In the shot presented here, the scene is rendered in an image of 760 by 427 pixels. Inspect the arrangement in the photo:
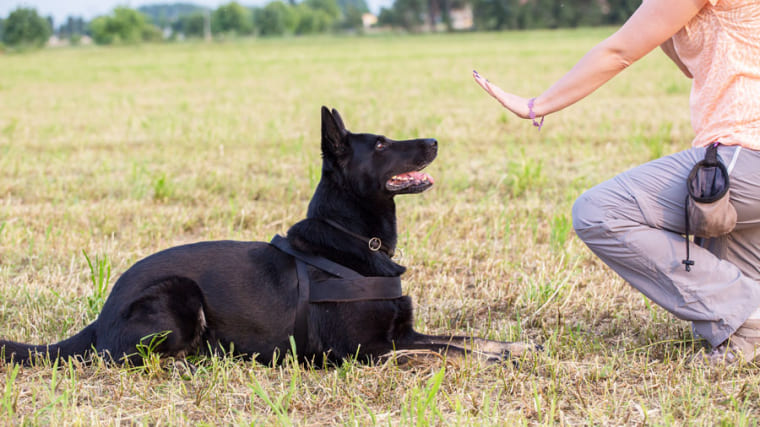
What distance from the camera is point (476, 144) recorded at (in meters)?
9.62

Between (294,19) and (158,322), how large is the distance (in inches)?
5187

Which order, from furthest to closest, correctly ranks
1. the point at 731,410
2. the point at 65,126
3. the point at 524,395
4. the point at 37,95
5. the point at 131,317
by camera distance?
the point at 37,95 < the point at 65,126 < the point at 131,317 < the point at 524,395 < the point at 731,410

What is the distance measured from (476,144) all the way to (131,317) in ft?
23.0

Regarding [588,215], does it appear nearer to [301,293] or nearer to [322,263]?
[322,263]

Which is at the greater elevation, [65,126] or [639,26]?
[639,26]

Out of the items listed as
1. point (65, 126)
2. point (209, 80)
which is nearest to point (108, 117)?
point (65, 126)

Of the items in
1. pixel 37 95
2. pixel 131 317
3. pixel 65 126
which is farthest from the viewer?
pixel 37 95

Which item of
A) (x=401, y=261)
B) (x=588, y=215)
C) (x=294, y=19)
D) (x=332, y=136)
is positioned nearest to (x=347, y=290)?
(x=332, y=136)

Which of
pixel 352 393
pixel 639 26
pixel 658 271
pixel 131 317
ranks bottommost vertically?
pixel 352 393

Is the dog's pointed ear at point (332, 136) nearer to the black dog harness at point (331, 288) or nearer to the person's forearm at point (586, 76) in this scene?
the black dog harness at point (331, 288)

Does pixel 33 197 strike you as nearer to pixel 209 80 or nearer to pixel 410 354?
pixel 410 354

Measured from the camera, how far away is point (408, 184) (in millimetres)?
3420

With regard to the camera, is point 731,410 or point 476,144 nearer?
point 731,410

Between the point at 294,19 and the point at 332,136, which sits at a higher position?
the point at 294,19
